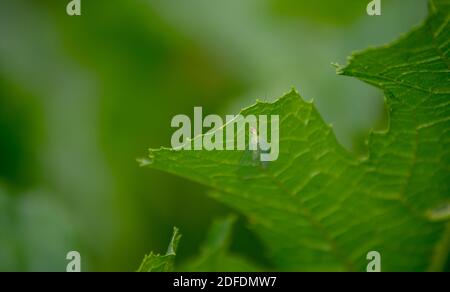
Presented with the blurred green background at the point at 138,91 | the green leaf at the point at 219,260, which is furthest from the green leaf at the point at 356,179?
the blurred green background at the point at 138,91

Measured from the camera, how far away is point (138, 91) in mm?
1914

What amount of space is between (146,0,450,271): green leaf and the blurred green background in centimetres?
47

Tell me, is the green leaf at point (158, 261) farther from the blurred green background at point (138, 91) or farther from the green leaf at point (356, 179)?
the blurred green background at point (138, 91)

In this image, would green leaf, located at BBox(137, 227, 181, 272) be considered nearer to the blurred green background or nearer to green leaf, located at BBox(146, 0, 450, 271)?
green leaf, located at BBox(146, 0, 450, 271)

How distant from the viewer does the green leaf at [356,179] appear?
835mm

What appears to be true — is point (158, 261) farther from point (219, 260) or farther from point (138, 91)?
point (138, 91)

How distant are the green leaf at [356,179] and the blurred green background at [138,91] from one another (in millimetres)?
473

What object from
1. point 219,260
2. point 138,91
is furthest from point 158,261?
point 138,91

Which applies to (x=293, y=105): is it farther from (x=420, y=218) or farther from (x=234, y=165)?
(x=420, y=218)

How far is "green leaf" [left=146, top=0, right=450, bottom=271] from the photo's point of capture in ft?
2.74

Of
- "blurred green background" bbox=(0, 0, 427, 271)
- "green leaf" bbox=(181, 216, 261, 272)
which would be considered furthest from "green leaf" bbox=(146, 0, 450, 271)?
"blurred green background" bbox=(0, 0, 427, 271)

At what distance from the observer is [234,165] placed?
0.94m

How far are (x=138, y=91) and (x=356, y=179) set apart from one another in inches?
42.4

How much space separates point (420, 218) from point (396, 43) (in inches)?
13.2
